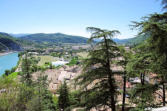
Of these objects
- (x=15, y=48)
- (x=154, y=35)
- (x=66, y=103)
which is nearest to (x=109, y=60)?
(x=154, y=35)

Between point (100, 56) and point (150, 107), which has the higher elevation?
point (100, 56)

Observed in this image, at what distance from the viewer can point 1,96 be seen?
7.48 m

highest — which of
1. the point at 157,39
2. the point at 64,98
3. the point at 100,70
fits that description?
the point at 157,39

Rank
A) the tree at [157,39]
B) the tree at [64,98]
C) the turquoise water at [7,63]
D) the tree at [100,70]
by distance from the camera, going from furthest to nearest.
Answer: the turquoise water at [7,63] → the tree at [64,98] → the tree at [100,70] → the tree at [157,39]

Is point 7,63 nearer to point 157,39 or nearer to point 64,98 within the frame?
point 64,98

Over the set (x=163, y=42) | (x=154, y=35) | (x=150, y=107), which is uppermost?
(x=154, y=35)

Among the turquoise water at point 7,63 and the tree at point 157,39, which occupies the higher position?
the tree at point 157,39

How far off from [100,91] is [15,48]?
13631cm

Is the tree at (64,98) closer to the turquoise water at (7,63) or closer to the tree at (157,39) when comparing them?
the tree at (157,39)

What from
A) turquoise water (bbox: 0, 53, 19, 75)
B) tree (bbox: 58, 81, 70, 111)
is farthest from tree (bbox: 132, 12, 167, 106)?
turquoise water (bbox: 0, 53, 19, 75)

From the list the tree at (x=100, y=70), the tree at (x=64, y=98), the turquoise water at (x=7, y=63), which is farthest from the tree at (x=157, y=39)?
the turquoise water at (x=7, y=63)

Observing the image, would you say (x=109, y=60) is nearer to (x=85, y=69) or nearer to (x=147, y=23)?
(x=85, y=69)

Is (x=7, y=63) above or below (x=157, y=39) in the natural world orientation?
below

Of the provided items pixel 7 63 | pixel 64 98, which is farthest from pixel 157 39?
pixel 7 63
